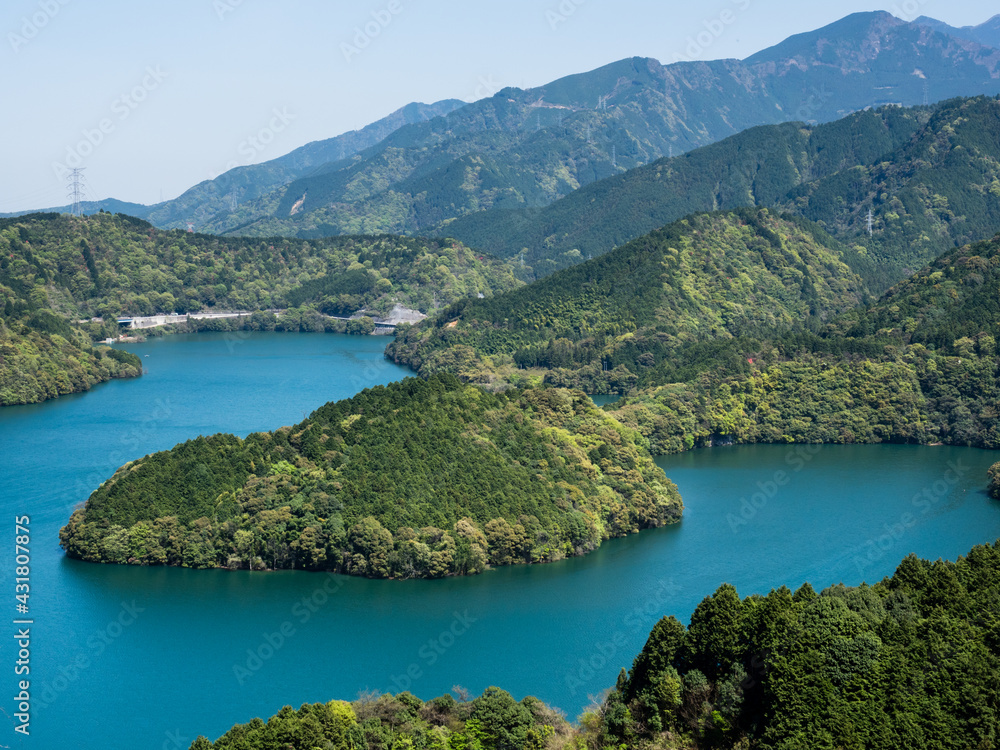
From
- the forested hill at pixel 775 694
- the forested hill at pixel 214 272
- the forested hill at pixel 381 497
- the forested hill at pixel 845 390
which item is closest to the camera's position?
the forested hill at pixel 775 694

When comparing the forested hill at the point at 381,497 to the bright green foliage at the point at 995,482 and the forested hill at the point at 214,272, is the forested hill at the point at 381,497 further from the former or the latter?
the forested hill at the point at 214,272

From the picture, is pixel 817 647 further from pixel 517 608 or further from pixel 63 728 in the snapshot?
pixel 63 728

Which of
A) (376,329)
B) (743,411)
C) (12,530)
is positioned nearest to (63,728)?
(12,530)

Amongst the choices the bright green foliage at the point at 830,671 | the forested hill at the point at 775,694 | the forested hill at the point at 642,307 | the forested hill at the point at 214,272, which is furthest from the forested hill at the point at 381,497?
the forested hill at the point at 214,272

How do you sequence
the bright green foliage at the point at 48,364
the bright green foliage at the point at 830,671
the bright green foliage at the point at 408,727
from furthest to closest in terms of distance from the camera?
the bright green foliage at the point at 48,364, the bright green foliage at the point at 408,727, the bright green foliage at the point at 830,671

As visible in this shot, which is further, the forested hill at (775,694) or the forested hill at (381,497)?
the forested hill at (381,497)

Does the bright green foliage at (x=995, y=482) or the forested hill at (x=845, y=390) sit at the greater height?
the forested hill at (x=845, y=390)

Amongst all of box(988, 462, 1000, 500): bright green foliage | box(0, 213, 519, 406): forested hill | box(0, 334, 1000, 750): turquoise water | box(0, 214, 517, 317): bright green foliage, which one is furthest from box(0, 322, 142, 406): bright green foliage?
box(988, 462, 1000, 500): bright green foliage

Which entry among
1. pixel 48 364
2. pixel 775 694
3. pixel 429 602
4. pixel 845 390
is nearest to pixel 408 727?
pixel 775 694
